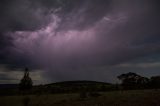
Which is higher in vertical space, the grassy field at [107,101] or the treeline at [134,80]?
the treeline at [134,80]

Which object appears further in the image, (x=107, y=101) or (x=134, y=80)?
(x=134, y=80)

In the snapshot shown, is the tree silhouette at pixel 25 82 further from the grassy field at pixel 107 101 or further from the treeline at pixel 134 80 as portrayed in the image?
the grassy field at pixel 107 101

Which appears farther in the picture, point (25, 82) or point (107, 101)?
point (25, 82)

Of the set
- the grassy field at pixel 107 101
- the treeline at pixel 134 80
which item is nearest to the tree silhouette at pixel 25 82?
the treeline at pixel 134 80

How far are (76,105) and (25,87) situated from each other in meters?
82.6

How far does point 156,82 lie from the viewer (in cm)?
11094

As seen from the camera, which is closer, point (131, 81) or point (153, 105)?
point (153, 105)

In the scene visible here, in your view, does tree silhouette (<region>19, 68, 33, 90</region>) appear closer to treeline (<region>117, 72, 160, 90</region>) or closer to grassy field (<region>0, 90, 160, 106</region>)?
treeline (<region>117, 72, 160, 90</region>)

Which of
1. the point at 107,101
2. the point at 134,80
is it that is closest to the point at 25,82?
the point at 134,80

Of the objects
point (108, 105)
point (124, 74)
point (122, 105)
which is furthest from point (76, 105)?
point (124, 74)

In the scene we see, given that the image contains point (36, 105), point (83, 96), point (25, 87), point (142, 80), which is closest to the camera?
point (36, 105)

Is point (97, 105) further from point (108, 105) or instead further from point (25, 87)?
point (25, 87)

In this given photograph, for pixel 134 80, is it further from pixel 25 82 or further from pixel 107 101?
pixel 107 101

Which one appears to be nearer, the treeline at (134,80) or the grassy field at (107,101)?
the grassy field at (107,101)
